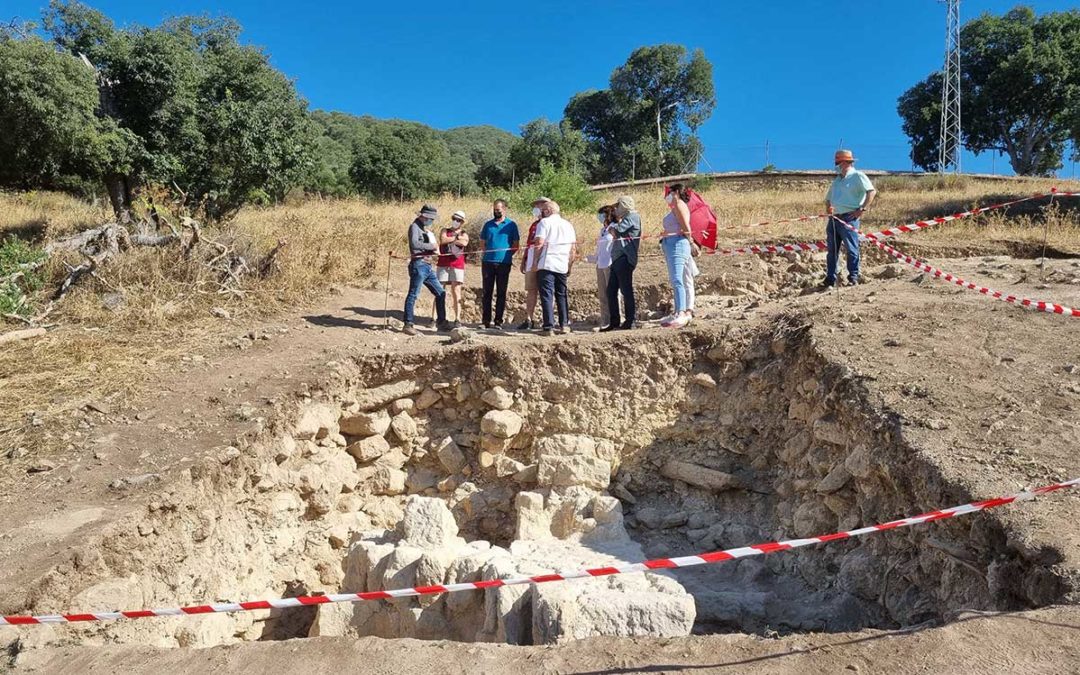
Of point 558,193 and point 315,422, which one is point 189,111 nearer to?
point 558,193

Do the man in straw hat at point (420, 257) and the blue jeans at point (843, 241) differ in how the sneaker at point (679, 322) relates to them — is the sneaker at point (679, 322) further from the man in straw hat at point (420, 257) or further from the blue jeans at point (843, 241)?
the man in straw hat at point (420, 257)

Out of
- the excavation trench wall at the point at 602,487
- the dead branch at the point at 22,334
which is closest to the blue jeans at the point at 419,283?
the excavation trench wall at the point at 602,487

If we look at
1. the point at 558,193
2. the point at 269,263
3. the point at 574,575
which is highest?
the point at 558,193

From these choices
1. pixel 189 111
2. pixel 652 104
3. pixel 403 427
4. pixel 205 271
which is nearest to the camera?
pixel 403 427

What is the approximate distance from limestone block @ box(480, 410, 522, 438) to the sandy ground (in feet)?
2.57

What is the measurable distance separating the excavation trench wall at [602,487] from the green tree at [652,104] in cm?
3149

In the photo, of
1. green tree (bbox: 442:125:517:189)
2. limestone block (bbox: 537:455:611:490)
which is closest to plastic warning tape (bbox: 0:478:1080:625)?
limestone block (bbox: 537:455:611:490)

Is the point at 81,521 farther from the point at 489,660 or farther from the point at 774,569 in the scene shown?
the point at 774,569

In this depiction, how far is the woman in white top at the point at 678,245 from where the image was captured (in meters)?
7.49

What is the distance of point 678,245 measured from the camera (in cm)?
764

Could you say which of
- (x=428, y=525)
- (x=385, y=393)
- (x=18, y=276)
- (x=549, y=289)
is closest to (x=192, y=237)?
(x=18, y=276)

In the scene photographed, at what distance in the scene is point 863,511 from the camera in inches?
207

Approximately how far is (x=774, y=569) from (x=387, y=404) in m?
4.19

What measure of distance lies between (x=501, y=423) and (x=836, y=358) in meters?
3.30
